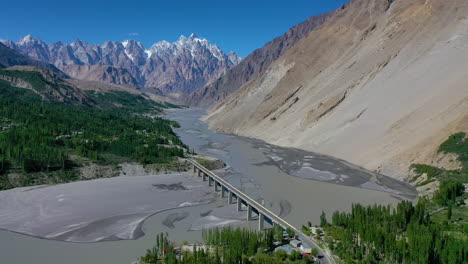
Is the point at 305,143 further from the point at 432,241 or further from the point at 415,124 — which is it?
the point at 432,241

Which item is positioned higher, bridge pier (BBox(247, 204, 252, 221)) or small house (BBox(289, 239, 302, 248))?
bridge pier (BBox(247, 204, 252, 221))

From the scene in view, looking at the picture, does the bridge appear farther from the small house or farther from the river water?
the river water

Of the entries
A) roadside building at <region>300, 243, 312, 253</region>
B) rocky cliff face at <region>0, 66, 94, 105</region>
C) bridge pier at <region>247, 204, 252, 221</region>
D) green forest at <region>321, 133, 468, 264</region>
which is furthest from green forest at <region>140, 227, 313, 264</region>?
rocky cliff face at <region>0, 66, 94, 105</region>

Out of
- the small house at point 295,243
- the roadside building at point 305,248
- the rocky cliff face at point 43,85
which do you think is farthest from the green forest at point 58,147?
the rocky cliff face at point 43,85

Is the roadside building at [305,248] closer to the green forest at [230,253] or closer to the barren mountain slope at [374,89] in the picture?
the green forest at [230,253]

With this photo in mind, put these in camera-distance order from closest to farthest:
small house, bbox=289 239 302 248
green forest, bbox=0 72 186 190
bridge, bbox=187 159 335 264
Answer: small house, bbox=289 239 302 248
bridge, bbox=187 159 335 264
green forest, bbox=0 72 186 190

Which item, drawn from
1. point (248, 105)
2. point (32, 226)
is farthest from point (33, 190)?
point (248, 105)

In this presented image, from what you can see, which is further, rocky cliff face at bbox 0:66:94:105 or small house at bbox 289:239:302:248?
rocky cliff face at bbox 0:66:94:105

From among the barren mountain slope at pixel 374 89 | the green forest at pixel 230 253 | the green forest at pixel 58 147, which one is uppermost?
the barren mountain slope at pixel 374 89
